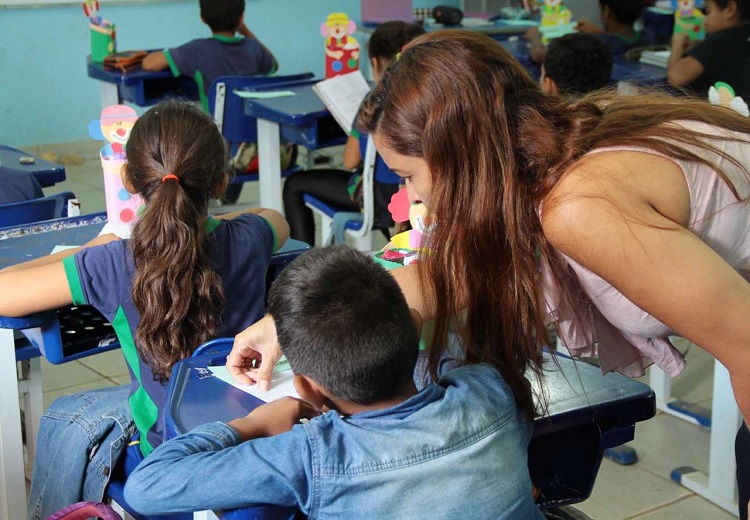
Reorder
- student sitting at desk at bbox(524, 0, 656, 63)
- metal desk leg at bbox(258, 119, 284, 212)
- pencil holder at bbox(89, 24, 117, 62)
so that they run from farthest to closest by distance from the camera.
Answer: student sitting at desk at bbox(524, 0, 656, 63) → pencil holder at bbox(89, 24, 117, 62) → metal desk leg at bbox(258, 119, 284, 212)

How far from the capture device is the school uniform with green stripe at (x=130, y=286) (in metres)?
1.77

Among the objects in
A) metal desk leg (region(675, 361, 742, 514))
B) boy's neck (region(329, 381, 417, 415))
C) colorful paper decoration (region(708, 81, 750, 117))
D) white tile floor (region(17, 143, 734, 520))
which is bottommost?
white tile floor (region(17, 143, 734, 520))

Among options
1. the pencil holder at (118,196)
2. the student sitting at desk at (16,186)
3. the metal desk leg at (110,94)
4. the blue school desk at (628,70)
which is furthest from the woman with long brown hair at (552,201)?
the metal desk leg at (110,94)

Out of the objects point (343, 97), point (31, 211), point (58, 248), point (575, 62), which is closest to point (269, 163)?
point (343, 97)

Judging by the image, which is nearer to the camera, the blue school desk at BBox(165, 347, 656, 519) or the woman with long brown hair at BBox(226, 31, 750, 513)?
the woman with long brown hair at BBox(226, 31, 750, 513)

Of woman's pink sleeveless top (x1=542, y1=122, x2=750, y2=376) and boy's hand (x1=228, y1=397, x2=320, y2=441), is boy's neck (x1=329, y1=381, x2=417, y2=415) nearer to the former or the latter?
boy's hand (x1=228, y1=397, x2=320, y2=441)

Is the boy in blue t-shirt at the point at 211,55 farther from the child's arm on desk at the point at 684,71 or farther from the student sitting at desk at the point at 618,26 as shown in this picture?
the child's arm on desk at the point at 684,71

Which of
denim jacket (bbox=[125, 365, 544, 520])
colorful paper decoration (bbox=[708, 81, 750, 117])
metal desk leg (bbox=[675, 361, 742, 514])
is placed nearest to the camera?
denim jacket (bbox=[125, 365, 544, 520])

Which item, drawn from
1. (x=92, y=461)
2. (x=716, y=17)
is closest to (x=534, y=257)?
(x=92, y=461)

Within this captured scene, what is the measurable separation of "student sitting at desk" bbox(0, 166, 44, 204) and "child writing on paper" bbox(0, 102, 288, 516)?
2.82 ft

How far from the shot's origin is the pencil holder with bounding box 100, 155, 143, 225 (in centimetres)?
208

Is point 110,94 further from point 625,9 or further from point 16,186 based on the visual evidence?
point 625,9

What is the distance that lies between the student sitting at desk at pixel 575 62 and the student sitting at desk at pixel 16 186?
5.54 ft

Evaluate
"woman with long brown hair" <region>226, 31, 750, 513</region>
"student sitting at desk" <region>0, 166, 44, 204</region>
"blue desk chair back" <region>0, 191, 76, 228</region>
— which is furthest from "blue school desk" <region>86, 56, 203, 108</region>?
"woman with long brown hair" <region>226, 31, 750, 513</region>
